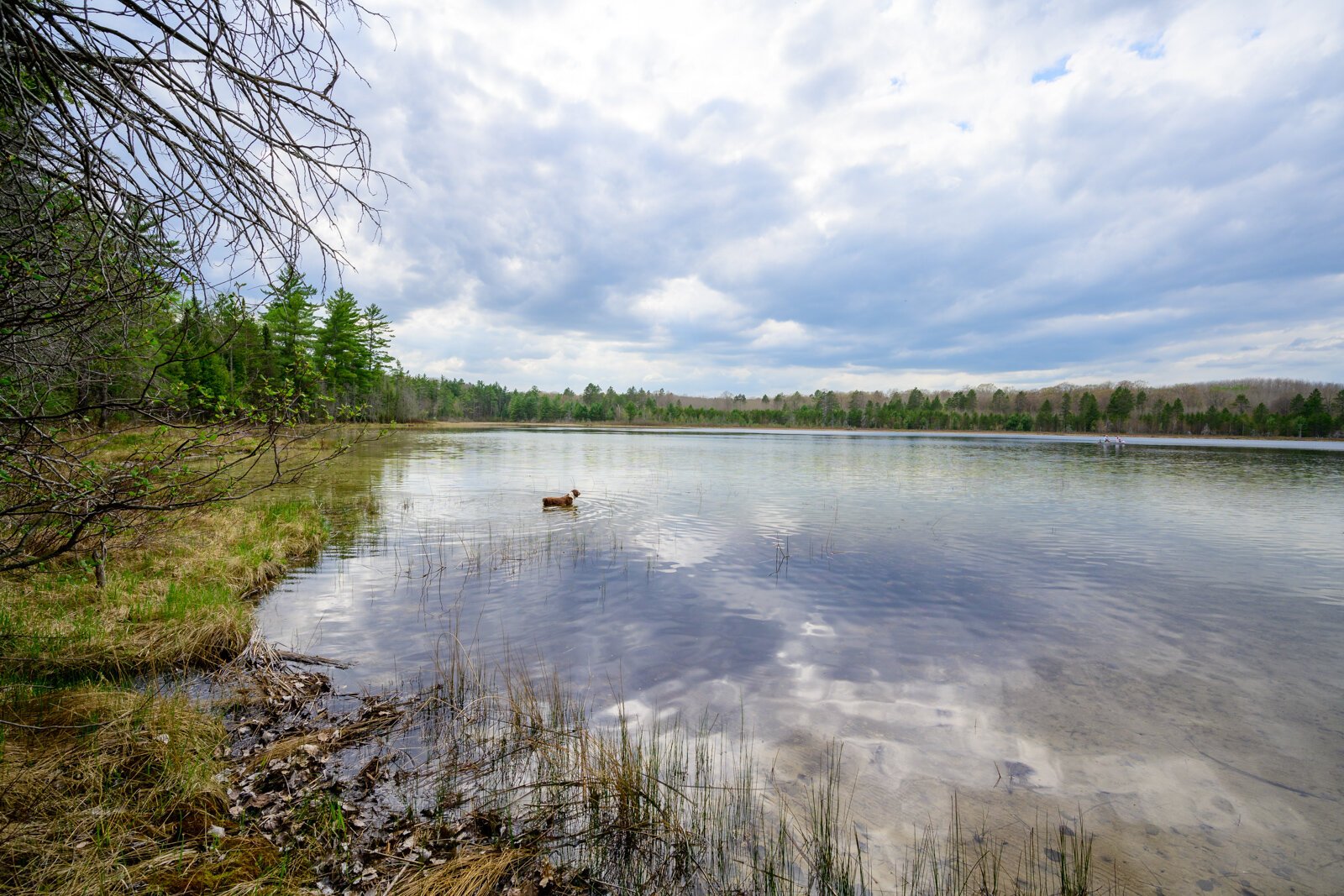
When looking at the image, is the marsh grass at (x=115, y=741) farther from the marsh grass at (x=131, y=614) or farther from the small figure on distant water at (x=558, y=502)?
the small figure on distant water at (x=558, y=502)

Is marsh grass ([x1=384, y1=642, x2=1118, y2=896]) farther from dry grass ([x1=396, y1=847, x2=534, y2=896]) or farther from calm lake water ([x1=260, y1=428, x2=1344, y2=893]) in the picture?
calm lake water ([x1=260, y1=428, x2=1344, y2=893])

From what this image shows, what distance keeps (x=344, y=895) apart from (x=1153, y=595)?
48.7 ft

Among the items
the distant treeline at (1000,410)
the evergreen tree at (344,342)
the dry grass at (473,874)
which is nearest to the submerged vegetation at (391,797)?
the dry grass at (473,874)

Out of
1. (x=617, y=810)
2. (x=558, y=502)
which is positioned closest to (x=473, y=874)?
(x=617, y=810)

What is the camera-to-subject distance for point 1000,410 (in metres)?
172

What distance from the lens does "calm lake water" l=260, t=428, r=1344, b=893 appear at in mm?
5449

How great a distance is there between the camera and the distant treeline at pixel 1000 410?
125938 mm

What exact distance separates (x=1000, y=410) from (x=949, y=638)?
18900 cm

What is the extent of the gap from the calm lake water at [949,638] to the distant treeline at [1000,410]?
95.4 m

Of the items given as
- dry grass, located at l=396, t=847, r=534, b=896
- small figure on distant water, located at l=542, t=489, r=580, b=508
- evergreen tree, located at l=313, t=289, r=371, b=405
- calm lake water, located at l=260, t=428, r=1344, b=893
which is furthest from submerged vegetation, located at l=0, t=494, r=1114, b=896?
evergreen tree, located at l=313, t=289, r=371, b=405

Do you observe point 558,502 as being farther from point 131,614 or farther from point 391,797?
point 391,797

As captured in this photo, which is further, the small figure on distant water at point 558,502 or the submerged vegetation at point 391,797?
the small figure on distant water at point 558,502

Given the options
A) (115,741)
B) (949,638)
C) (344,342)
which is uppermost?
(344,342)

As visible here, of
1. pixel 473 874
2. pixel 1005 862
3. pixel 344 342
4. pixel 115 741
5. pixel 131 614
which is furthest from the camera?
pixel 344 342
